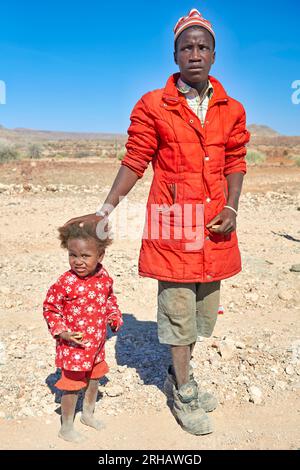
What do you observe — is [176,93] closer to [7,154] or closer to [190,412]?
[190,412]

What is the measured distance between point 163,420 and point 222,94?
1731 mm

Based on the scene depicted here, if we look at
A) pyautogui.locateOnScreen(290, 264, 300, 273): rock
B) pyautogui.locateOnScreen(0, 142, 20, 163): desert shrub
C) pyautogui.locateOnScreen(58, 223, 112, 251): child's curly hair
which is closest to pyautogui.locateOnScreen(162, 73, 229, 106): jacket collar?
pyautogui.locateOnScreen(58, 223, 112, 251): child's curly hair

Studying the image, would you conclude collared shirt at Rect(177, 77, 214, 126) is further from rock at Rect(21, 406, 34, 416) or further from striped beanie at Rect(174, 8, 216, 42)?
rock at Rect(21, 406, 34, 416)

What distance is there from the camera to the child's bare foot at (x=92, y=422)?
2689mm

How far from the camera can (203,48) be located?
2.46 m

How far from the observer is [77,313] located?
2.44 meters

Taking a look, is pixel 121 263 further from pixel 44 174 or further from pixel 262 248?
pixel 44 174

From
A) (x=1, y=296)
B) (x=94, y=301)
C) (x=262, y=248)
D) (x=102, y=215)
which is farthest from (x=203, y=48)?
(x=262, y=248)

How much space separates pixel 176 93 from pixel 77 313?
1141 millimetres

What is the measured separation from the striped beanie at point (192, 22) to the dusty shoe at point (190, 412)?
5.77ft

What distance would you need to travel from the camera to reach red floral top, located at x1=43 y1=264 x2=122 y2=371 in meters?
2.41

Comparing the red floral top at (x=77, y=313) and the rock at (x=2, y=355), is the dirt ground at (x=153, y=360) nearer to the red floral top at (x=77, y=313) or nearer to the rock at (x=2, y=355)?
the rock at (x=2, y=355)

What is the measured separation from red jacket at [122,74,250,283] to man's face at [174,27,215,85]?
10 cm

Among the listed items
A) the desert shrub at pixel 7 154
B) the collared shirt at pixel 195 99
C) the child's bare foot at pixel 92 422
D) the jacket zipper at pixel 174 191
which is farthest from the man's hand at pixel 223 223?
the desert shrub at pixel 7 154
